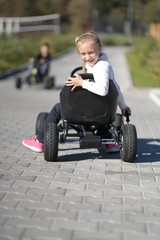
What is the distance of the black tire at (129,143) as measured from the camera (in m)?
5.90

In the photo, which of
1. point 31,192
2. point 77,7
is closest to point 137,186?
point 31,192

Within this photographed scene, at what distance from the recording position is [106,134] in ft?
21.1

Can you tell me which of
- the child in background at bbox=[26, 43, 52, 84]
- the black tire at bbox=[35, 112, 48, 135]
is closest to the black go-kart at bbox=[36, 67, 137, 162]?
the black tire at bbox=[35, 112, 48, 135]

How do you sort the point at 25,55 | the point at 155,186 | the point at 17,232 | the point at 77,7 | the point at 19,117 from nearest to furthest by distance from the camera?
the point at 17,232
the point at 155,186
the point at 19,117
the point at 25,55
the point at 77,7

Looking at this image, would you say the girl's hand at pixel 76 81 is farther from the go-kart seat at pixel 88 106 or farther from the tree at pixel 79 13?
the tree at pixel 79 13

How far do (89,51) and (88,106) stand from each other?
585 mm

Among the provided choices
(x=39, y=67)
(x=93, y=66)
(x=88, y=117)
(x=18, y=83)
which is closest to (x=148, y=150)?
(x=88, y=117)

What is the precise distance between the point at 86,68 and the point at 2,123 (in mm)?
3348

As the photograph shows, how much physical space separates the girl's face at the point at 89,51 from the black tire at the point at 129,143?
81cm

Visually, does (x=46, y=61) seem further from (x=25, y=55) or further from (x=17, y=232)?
(x=25, y=55)

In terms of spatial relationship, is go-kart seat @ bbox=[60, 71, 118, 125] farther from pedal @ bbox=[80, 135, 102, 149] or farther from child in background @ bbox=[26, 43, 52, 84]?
child in background @ bbox=[26, 43, 52, 84]

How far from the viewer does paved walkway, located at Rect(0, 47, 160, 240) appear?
12.5 ft

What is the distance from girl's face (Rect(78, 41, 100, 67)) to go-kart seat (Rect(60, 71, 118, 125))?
0.32 m

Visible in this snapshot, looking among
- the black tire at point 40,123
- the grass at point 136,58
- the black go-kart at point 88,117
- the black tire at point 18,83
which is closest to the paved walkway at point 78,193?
the black go-kart at point 88,117
